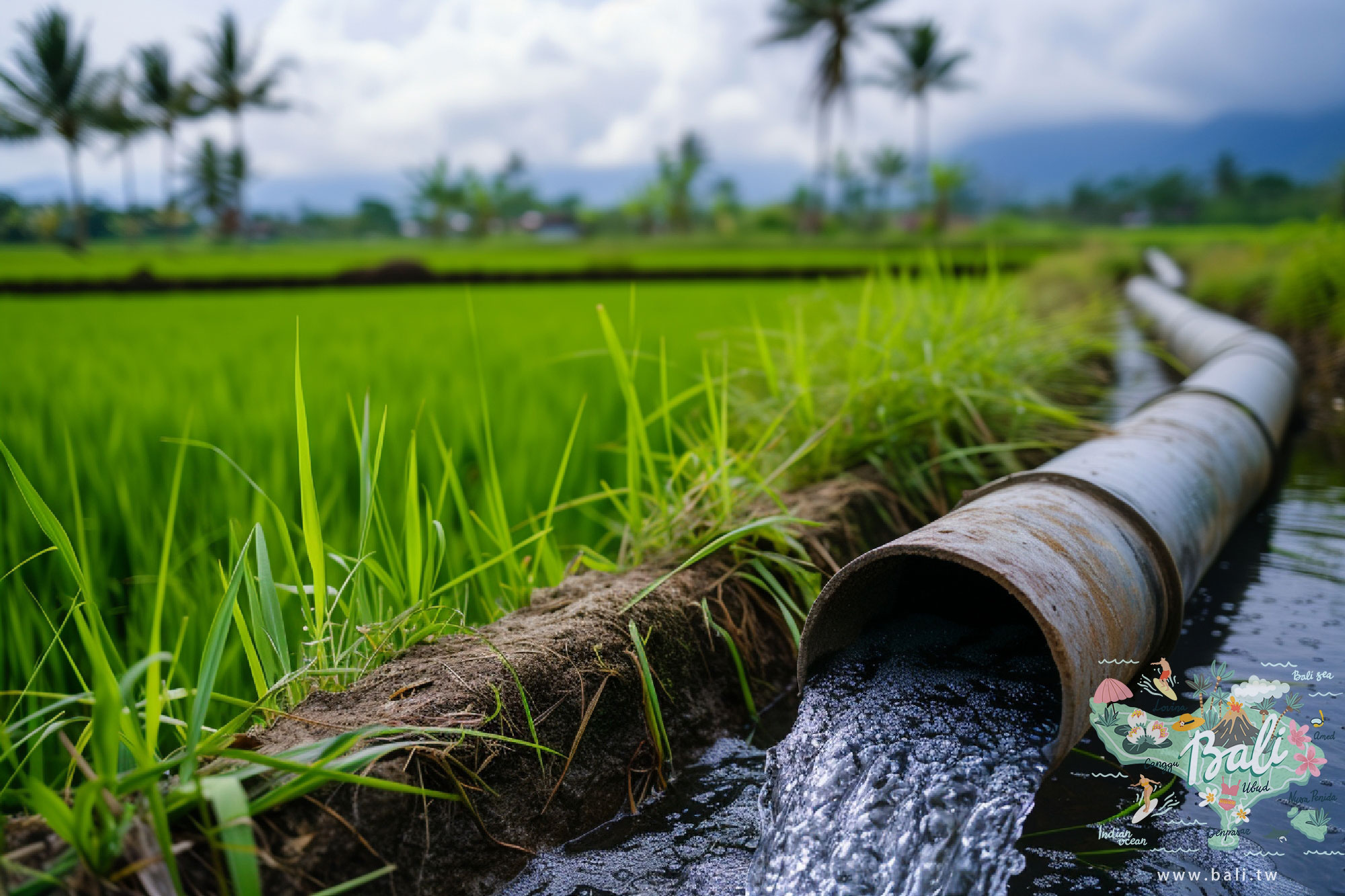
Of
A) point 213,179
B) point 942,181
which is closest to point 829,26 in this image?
point 942,181

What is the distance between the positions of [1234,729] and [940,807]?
58cm

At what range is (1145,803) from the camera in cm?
144

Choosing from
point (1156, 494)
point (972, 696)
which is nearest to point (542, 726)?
point (972, 696)

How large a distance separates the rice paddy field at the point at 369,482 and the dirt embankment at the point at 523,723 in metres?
0.08

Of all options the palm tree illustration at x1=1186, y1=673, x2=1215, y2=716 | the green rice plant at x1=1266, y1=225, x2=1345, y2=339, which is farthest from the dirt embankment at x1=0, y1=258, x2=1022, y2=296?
the palm tree illustration at x1=1186, y1=673, x2=1215, y2=716

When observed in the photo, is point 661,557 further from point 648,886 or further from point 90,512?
point 90,512

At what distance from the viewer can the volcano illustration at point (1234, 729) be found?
1.46 metres

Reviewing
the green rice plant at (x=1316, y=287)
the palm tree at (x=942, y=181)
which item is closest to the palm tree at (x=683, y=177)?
the palm tree at (x=942, y=181)

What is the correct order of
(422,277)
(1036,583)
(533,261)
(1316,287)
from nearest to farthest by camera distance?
(1036,583) < (1316,287) < (422,277) < (533,261)

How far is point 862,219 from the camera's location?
5550 centimetres

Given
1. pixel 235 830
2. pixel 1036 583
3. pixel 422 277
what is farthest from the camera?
pixel 422 277

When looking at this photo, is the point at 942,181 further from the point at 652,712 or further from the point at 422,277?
the point at 652,712

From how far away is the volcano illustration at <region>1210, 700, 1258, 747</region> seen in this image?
1456 millimetres

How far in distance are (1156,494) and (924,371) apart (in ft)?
3.46
